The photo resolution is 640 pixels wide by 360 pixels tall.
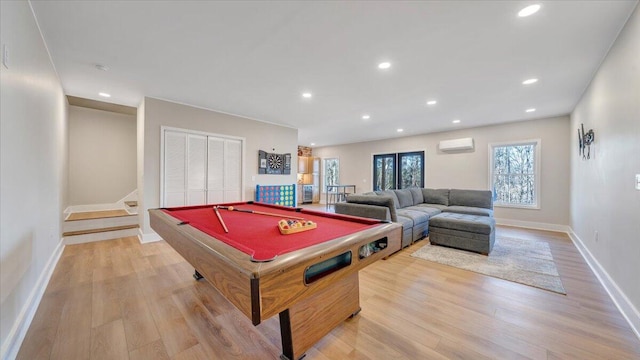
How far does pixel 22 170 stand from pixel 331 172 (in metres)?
8.35

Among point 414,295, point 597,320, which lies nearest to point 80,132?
point 414,295

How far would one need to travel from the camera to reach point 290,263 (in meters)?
0.97

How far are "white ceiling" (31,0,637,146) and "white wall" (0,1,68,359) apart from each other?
1.38 ft

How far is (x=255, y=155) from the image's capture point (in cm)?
542

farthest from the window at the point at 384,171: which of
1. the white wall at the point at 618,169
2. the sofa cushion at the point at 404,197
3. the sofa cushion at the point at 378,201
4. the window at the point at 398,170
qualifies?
the white wall at the point at 618,169

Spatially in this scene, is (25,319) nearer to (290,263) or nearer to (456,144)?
(290,263)

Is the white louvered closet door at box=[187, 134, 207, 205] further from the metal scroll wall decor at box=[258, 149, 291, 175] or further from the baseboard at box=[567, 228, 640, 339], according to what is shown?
the baseboard at box=[567, 228, 640, 339]

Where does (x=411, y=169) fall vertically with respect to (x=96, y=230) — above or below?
above

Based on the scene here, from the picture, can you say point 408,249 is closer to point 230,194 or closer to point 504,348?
point 504,348

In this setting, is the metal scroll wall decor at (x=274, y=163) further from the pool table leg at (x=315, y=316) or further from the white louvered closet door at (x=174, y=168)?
the pool table leg at (x=315, y=316)

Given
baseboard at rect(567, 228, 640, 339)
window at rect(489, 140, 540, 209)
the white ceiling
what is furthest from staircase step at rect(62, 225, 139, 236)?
window at rect(489, 140, 540, 209)

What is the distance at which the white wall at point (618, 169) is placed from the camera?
184 cm

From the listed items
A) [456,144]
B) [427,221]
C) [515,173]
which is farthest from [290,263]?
[515,173]

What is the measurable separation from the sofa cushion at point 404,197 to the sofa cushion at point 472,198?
1.07 m
